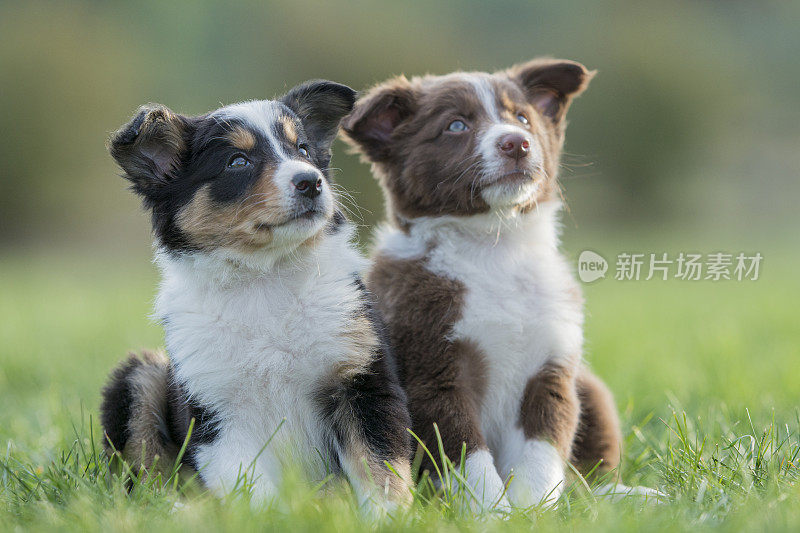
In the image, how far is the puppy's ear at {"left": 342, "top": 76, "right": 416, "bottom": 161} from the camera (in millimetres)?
4191

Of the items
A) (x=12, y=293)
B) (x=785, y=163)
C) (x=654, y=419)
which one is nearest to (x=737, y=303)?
(x=654, y=419)

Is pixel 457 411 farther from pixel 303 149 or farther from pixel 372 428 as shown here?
pixel 303 149

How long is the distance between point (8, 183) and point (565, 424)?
25.0 meters

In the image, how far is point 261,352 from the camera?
327cm

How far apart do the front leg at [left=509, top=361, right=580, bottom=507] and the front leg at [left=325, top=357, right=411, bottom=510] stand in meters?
0.63

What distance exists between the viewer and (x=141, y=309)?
36.3 feet

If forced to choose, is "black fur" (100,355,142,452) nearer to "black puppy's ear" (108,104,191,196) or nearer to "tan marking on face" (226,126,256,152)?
"black puppy's ear" (108,104,191,196)

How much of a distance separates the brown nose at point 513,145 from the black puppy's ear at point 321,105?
0.73 meters

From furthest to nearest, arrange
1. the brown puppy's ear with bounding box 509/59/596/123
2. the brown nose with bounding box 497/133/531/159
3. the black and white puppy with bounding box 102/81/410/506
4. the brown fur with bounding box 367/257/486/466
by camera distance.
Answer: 1. the brown puppy's ear with bounding box 509/59/596/123
2. the brown nose with bounding box 497/133/531/159
3. the brown fur with bounding box 367/257/486/466
4. the black and white puppy with bounding box 102/81/410/506

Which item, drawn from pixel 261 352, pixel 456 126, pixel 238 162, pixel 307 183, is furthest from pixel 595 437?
pixel 238 162

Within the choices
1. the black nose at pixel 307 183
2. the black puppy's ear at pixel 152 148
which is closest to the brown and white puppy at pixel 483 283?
the black nose at pixel 307 183

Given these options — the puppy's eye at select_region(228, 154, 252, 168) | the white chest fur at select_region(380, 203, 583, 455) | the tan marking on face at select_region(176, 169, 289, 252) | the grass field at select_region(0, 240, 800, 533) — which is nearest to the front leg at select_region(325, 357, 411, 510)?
the grass field at select_region(0, 240, 800, 533)

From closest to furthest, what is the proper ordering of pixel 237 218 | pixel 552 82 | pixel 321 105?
pixel 237 218
pixel 321 105
pixel 552 82

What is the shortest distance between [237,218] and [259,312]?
38 cm
